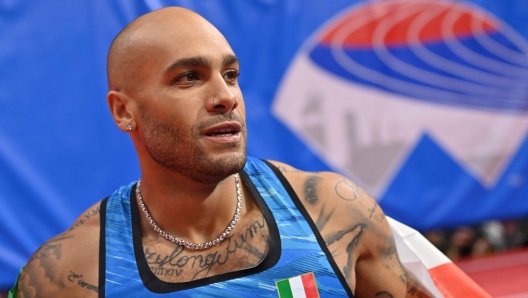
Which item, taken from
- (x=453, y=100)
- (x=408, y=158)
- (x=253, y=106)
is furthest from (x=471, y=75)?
(x=253, y=106)

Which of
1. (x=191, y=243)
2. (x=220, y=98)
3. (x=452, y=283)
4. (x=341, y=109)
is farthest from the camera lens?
(x=341, y=109)

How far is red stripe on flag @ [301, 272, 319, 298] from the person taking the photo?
1731 mm

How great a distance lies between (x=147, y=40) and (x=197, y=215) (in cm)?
54

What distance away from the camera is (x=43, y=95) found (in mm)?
3188

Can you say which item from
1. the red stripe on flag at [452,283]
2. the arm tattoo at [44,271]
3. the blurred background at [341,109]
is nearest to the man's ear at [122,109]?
the arm tattoo at [44,271]

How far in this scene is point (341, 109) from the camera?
3.74 meters

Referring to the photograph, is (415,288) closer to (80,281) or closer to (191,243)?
(191,243)

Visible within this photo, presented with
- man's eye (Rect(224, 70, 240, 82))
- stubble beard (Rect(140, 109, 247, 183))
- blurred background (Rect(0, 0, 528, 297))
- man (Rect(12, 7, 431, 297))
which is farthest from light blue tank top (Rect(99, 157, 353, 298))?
blurred background (Rect(0, 0, 528, 297))

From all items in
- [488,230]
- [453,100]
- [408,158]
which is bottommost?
[488,230]

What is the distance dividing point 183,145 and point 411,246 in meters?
0.92

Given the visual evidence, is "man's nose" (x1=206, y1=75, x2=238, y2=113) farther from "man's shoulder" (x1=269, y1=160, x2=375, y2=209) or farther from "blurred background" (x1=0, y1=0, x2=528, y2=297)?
"blurred background" (x1=0, y1=0, x2=528, y2=297)

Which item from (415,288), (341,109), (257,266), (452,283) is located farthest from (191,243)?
(341,109)

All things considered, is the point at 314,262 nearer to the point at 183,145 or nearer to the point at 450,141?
the point at 183,145

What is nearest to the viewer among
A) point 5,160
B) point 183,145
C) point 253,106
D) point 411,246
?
point 183,145
